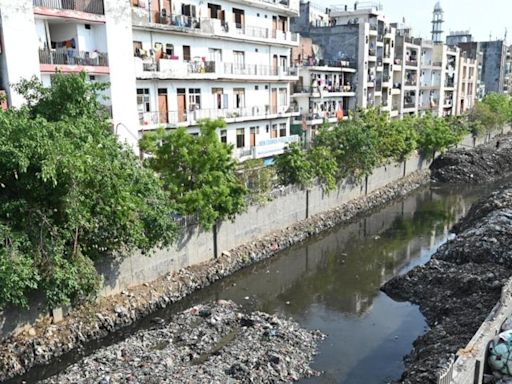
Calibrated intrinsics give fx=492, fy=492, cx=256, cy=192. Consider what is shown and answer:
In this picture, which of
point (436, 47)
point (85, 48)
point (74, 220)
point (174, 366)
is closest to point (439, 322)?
point (174, 366)

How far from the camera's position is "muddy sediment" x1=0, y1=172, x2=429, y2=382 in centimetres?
1372

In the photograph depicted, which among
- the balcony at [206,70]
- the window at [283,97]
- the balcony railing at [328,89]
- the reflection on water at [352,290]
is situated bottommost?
the reflection on water at [352,290]

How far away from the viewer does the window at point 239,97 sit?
31.6 meters

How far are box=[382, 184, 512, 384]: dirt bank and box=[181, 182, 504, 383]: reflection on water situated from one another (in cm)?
66

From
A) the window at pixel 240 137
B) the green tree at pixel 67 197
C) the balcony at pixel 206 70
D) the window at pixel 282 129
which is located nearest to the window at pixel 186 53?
the balcony at pixel 206 70

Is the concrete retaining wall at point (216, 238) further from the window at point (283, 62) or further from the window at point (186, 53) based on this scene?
the window at point (283, 62)

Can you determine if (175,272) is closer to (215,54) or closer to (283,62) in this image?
(215,54)

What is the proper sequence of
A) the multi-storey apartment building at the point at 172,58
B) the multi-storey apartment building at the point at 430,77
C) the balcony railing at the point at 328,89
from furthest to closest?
the multi-storey apartment building at the point at 430,77, the balcony railing at the point at 328,89, the multi-storey apartment building at the point at 172,58

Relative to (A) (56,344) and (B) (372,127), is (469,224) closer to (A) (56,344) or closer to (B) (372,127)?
(B) (372,127)

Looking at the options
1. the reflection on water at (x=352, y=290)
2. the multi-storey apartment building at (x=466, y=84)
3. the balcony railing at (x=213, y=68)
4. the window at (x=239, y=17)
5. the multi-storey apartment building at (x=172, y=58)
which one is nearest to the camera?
the reflection on water at (x=352, y=290)

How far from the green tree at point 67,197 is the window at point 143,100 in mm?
9666

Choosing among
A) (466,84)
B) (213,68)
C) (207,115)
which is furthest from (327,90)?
(466,84)

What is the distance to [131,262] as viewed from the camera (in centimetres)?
1741

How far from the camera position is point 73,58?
2127 centimetres
